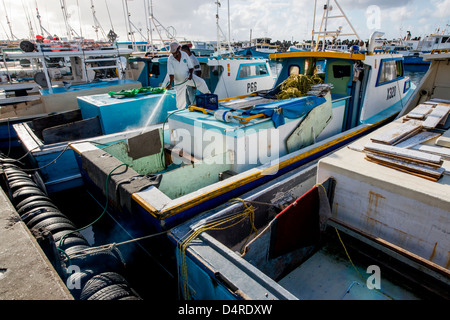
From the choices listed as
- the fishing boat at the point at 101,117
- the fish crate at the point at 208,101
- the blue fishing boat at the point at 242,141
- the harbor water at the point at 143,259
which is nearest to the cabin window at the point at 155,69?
the fishing boat at the point at 101,117

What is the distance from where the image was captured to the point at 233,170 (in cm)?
418

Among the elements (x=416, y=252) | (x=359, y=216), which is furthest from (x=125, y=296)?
(x=416, y=252)

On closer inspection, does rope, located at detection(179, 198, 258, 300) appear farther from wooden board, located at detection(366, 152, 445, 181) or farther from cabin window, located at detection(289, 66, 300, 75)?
cabin window, located at detection(289, 66, 300, 75)

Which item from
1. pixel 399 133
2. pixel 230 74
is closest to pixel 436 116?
pixel 399 133

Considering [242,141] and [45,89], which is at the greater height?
[45,89]

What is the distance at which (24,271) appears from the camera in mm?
1994

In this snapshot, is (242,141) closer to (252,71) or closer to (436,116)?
(436,116)

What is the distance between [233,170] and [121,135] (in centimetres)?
240

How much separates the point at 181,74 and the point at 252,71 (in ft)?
10.9

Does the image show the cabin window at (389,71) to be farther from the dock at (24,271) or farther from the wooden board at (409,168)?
the dock at (24,271)

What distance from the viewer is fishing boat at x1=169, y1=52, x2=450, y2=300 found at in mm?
2469

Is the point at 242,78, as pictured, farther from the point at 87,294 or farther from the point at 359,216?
the point at 87,294

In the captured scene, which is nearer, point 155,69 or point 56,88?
point 56,88
